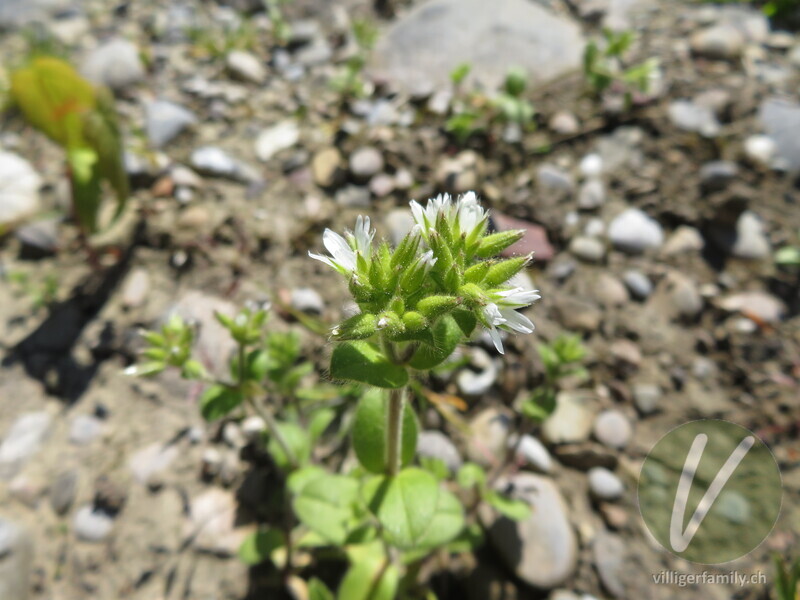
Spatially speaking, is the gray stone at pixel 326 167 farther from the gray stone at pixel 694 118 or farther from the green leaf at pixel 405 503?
the gray stone at pixel 694 118

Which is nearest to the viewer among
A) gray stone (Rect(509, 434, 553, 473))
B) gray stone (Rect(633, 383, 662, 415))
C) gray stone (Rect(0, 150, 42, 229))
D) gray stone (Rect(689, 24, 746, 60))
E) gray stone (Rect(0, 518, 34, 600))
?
gray stone (Rect(0, 518, 34, 600))

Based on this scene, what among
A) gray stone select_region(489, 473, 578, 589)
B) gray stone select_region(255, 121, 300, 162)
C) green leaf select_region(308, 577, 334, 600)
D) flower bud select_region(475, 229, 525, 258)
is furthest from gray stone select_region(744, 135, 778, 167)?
green leaf select_region(308, 577, 334, 600)

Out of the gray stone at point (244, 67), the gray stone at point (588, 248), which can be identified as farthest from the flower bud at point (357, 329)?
the gray stone at point (244, 67)

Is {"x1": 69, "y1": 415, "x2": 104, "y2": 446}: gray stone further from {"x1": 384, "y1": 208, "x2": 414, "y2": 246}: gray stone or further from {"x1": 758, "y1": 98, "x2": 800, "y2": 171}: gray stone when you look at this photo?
{"x1": 758, "y1": 98, "x2": 800, "y2": 171}: gray stone

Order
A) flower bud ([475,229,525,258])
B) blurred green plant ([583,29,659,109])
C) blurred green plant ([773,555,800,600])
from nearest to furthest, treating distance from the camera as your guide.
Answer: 1. flower bud ([475,229,525,258])
2. blurred green plant ([773,555,800,600])
3. blurred green plant ([583,29,659,109])

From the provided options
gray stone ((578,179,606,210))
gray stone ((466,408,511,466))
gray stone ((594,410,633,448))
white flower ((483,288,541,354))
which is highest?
white flower ((483,288,541,354))

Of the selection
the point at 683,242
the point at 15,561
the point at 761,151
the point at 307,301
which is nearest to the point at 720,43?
the point at 761,151
